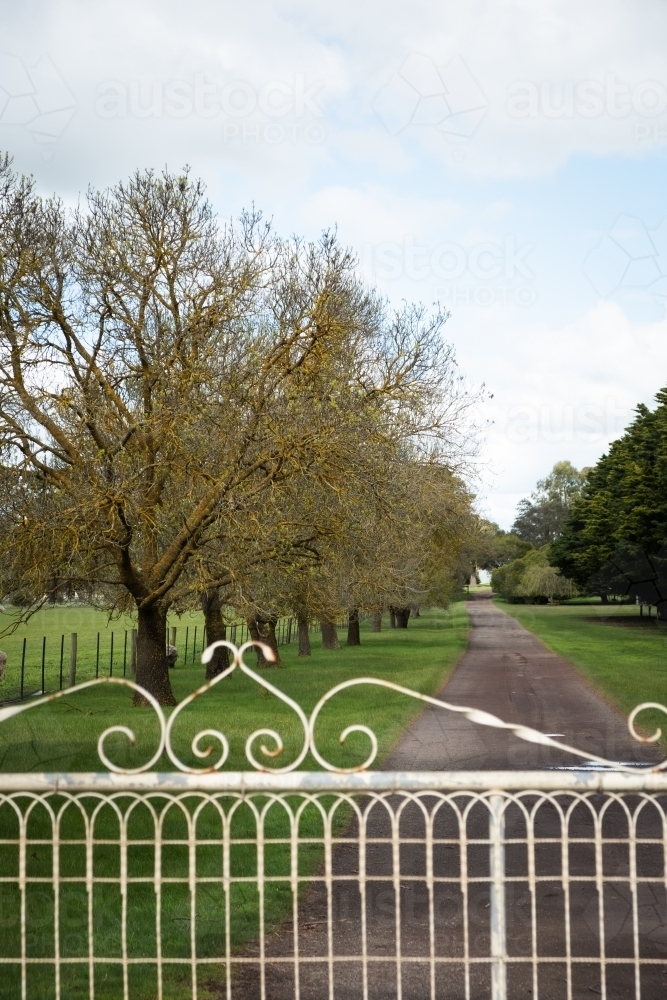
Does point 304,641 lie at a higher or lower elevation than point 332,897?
higher

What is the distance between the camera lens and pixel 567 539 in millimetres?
62969

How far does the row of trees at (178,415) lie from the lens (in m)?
15.2

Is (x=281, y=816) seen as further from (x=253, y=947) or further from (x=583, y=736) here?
(x=583, y=736)

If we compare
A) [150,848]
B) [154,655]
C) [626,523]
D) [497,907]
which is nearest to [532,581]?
[626,523]

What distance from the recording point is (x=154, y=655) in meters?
19.4

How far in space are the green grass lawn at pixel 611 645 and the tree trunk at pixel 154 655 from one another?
787cm

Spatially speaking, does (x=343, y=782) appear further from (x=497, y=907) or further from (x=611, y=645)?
(x=611, y=645)

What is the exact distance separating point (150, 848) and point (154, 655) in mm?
10554

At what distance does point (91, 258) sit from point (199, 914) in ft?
38.4

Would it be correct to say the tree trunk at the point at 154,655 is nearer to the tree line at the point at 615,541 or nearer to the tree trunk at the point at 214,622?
the tree trunk at the point at 214,622

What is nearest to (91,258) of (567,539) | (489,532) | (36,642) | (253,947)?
(253,947)

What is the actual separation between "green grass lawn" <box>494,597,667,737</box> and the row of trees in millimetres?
5785

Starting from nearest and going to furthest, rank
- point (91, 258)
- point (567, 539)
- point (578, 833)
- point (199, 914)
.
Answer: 1. point (199, 914)
2. point (578, 833)
3. point (91, 258)
4. point (567, 539)

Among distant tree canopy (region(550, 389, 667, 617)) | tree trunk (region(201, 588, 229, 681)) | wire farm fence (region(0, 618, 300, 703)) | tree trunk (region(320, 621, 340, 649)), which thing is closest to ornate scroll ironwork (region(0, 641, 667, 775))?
wire farm fence (region(0, 618, 300, 703))
